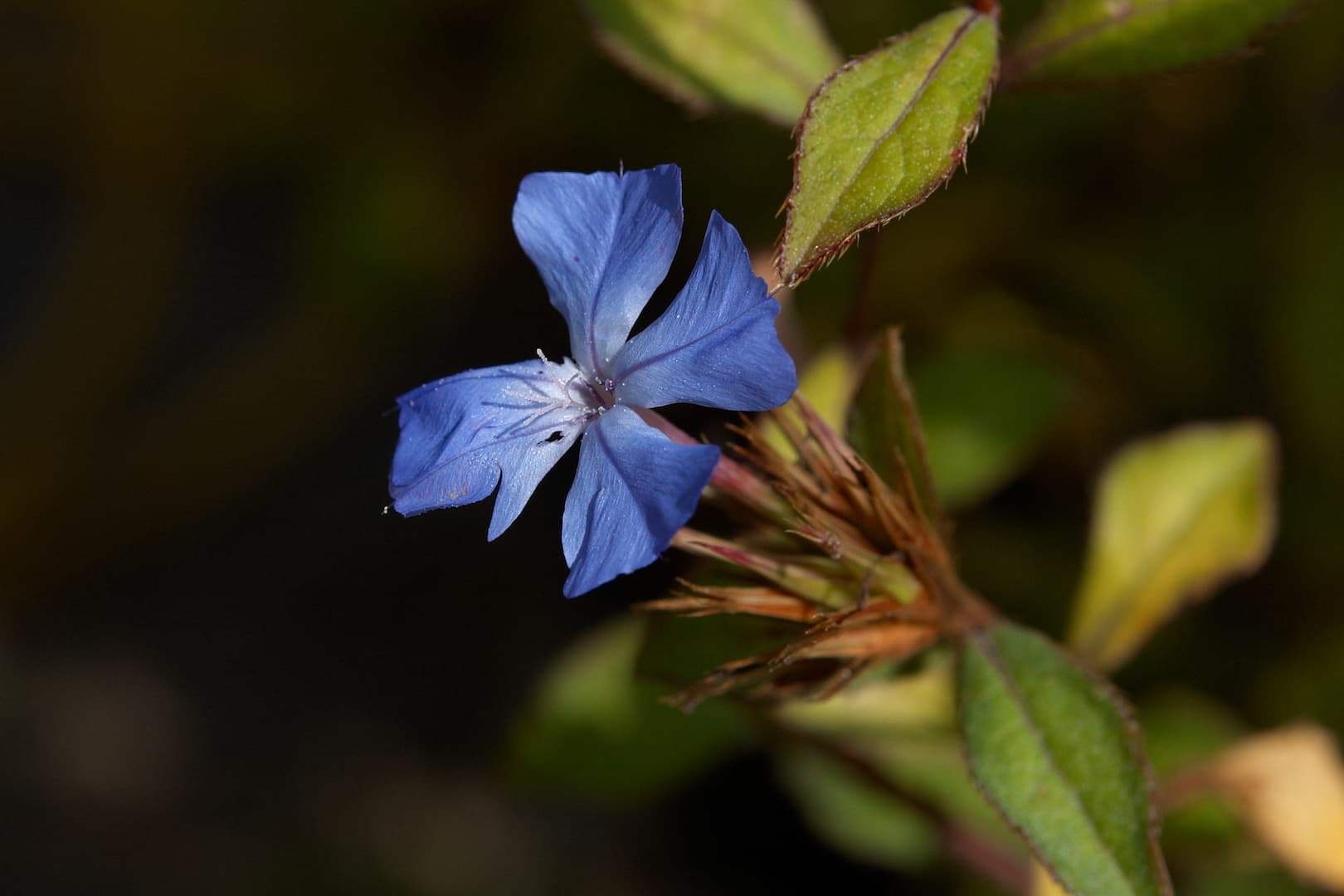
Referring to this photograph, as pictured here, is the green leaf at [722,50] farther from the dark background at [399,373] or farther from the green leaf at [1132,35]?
the dark background at [399,373]

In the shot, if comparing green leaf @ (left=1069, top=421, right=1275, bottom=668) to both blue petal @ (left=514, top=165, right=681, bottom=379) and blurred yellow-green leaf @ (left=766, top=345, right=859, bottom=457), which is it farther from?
blue petal @ (left=514, top=165, right=681, bottom=379)

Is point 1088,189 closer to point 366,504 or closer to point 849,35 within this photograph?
point 849,35

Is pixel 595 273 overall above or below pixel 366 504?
above

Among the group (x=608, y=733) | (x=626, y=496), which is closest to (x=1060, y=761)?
(x=626, y=496)

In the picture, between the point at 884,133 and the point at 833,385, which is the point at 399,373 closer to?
the point at 833,385

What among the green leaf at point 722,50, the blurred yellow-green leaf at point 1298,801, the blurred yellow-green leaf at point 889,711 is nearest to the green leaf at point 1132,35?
the green leaf at point 722,50

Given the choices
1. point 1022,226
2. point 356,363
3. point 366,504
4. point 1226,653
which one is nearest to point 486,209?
point 356,363
